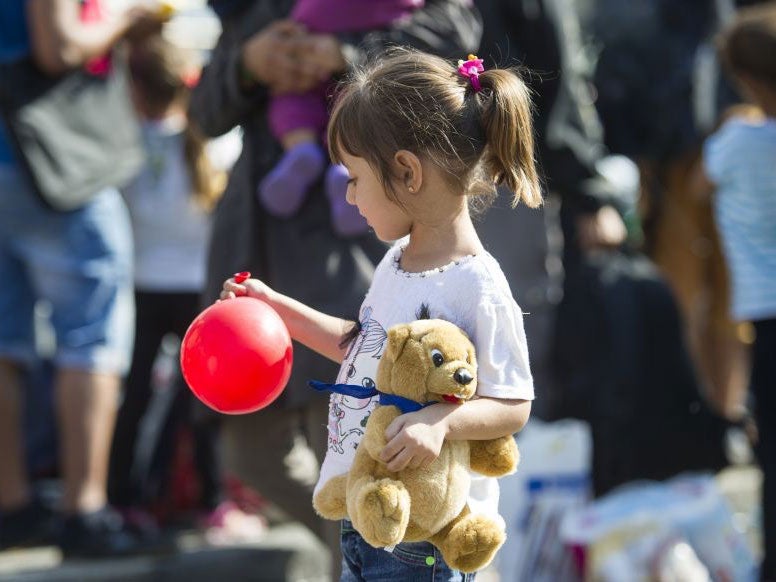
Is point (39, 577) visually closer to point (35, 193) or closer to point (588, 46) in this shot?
point (35, 193)

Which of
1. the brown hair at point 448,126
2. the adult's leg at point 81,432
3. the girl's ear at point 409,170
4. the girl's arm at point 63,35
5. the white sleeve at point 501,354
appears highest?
the brown hair at point 448,126

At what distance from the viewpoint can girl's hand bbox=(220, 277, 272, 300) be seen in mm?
2555

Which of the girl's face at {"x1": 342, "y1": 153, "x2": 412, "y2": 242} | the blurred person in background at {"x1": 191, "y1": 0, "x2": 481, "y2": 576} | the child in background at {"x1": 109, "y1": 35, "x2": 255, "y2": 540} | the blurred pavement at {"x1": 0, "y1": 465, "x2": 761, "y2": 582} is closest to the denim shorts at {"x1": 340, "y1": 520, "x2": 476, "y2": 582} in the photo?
the girl's face at {"x1": 342, "y1": 153, "x2": 412, "y2": 242}

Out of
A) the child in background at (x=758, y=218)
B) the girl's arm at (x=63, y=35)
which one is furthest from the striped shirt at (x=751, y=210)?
the girl's arm at (x=63, y=35)

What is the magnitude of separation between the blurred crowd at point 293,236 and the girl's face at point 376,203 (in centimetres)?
51

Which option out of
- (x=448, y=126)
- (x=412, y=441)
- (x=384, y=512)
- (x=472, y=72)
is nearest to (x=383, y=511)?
(x=384, y=512)

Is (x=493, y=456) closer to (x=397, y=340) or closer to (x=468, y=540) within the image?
(x=468, y=540)

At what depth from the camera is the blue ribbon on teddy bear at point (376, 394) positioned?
2.26 metres

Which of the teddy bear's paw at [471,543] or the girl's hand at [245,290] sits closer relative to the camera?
the teddy bear's paw at [471,543]

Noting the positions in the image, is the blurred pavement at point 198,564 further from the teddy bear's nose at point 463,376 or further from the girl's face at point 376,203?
the teddy bear's nose at point 463,376

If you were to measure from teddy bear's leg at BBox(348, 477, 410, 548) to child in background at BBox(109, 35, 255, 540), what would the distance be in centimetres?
274

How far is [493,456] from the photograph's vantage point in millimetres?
2326

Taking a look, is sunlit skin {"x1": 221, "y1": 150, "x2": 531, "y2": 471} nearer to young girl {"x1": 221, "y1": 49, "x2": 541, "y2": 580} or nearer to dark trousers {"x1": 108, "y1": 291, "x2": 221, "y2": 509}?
young girl {"x1": 221, "y1": 49, "x2": 541, "y2": 580}

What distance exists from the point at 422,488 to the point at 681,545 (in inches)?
83.3
